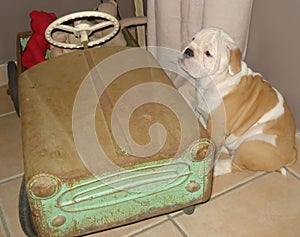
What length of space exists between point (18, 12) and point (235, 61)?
3.94 feet

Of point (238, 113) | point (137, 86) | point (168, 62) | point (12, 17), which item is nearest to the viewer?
point (137, 86)

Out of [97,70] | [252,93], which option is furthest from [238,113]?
[97,70]

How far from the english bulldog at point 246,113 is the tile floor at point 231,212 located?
9 cm

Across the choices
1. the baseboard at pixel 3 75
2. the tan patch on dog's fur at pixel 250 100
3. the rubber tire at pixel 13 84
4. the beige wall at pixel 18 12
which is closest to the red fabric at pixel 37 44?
the rubber tire at pixel 13 84

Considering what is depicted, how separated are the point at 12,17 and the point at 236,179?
1282 mm

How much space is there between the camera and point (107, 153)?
41.4 inches

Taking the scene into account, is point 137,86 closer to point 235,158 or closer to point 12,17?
point 235,158

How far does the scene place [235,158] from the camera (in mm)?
1402

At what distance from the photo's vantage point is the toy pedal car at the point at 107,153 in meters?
1.04

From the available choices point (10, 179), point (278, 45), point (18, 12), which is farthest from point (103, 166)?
point (18, 12)

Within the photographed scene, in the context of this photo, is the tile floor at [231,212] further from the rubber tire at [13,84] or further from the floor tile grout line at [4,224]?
the rubber tire at [13,84]

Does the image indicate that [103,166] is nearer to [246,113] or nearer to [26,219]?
[26,219]

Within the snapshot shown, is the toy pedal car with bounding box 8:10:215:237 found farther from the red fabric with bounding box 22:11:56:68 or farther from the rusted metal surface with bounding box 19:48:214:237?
the red fabric with bounding box 22:11:56:68

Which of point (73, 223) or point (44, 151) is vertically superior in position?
point (44, 151)
